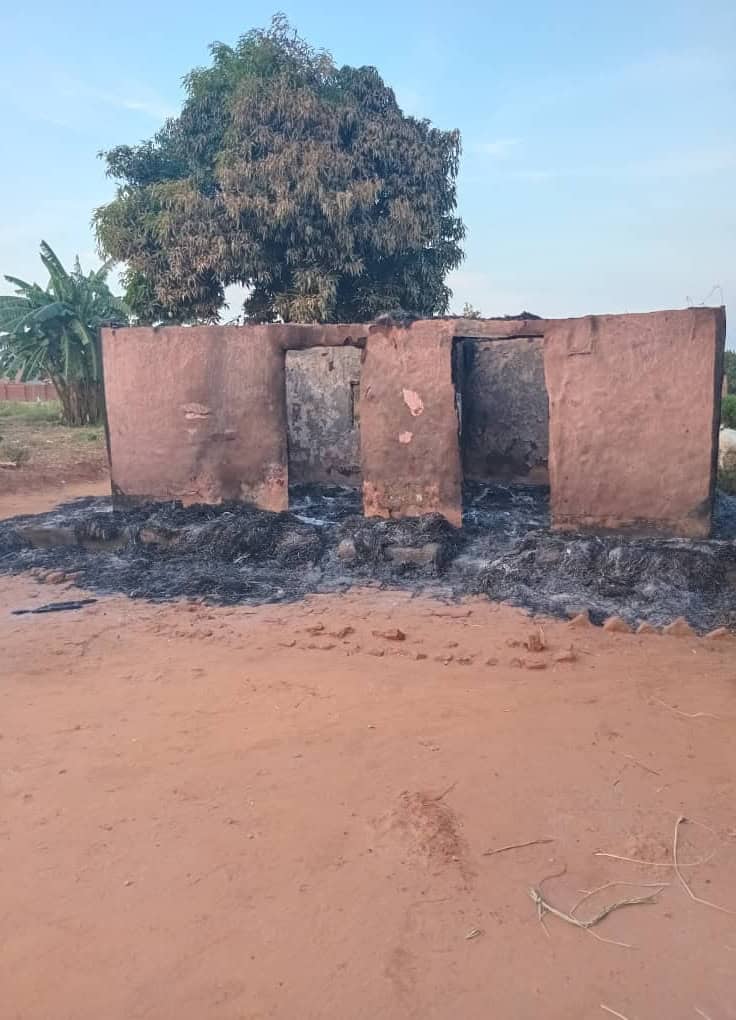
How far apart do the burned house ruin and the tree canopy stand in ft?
17.9

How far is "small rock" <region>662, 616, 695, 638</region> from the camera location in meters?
4.88

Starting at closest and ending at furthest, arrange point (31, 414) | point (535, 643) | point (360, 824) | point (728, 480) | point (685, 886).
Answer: point (685, 886) → point (360, 824) → point (535, 643) → point (728, 480) → point (31, 414)

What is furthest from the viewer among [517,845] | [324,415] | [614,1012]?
[324,415]

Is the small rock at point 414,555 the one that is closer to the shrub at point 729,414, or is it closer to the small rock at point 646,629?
the small rock at point 646,629

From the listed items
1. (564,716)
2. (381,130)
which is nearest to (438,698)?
(564,716)

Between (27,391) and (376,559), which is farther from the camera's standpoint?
(27,391)

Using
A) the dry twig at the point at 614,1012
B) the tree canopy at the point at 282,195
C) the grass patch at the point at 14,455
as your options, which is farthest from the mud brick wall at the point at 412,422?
the grass patch at the point at 14,455

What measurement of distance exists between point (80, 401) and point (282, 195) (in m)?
7.51

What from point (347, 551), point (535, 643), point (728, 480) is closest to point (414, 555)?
point (347, 551)

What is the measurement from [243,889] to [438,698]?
1693mm

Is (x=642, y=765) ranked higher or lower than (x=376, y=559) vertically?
lower

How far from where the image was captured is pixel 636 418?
6418 mm

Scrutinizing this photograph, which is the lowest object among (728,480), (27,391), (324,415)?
(728,480)

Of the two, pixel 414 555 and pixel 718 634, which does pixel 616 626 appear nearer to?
pixel 718 634
